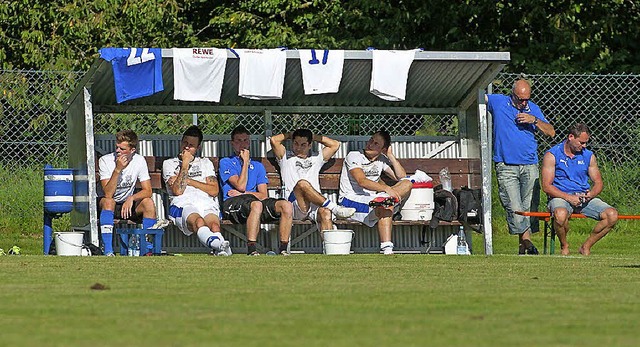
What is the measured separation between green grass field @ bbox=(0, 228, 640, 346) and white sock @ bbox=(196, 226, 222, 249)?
2.01m

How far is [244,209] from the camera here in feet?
47.4

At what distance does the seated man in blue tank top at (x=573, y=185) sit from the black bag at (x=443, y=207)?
1.01 metres

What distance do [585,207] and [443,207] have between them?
5.02 feet

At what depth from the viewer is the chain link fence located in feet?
55.8

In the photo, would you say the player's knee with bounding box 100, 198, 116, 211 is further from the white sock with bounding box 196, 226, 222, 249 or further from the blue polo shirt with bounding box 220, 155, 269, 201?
the blue polo shirt with bounding box 220, 155, 269, 201

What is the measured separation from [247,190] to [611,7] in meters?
10.0

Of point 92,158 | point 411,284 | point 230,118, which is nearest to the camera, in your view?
point 411,284

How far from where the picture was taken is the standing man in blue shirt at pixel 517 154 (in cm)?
1521

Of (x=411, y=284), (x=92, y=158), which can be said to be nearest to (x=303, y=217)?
(x=92, y=158)

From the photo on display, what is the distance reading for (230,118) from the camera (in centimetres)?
1733

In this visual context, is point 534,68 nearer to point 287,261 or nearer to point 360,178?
point 360,178

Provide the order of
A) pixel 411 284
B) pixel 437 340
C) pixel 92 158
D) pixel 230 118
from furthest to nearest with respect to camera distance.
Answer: pixel 230 118 < pixel 92 158 < pixel 411 284 < pixel 437 340

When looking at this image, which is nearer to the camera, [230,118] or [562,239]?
[562,239]

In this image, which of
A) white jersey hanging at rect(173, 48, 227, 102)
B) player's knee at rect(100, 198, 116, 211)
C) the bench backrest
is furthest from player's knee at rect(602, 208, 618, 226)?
player's knee at rect(100, 198, 116, 211)
